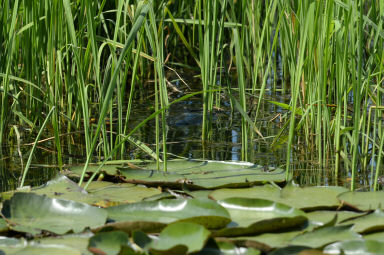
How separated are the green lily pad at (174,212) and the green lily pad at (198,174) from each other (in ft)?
0.73

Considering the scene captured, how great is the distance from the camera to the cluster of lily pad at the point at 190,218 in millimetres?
1373

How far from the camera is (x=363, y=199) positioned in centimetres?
167

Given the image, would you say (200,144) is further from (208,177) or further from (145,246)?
(145,246)

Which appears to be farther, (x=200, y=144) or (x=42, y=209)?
(x=200, y=144)

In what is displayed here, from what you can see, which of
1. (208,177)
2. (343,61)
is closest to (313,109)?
(343,61)

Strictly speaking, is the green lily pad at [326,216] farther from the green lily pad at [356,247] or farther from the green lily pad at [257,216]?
the green lily pad at [356,247]

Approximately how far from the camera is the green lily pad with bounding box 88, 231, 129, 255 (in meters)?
1.36

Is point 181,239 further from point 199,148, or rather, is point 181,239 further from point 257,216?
point 199,148

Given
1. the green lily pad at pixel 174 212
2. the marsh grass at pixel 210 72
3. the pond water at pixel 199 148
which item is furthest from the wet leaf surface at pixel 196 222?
the pond water at pixel 199 148

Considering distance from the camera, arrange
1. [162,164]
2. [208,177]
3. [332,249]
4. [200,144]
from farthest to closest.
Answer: [200,144], [162,164], [208,177], [332,249]

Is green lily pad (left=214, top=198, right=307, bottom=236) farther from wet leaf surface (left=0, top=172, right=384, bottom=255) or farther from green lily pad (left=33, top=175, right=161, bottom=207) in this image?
green lily pad (left=33, top=175, right=161, bottom=207)

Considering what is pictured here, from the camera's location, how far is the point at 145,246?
1.40 meters

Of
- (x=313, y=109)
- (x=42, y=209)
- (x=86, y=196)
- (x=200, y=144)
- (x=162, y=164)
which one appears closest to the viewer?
(x=42, y=209)

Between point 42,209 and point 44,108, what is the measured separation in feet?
4.52
